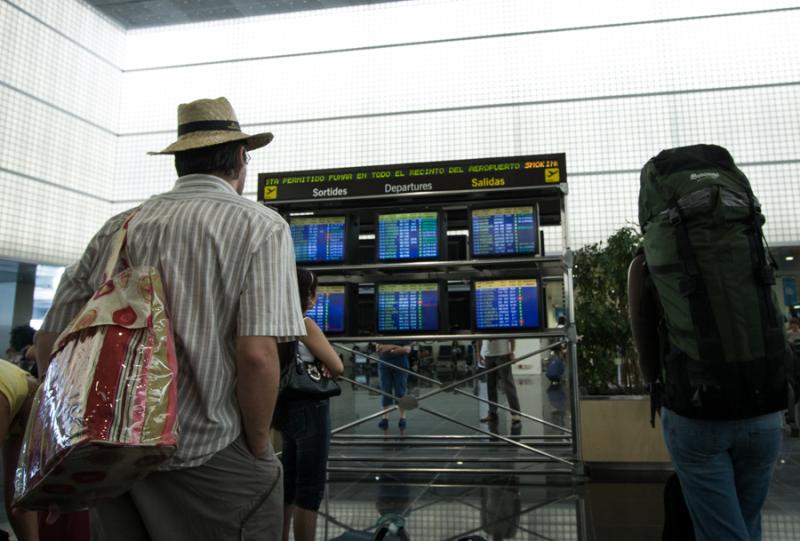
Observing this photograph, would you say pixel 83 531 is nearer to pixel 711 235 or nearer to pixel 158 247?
pixel 158 247

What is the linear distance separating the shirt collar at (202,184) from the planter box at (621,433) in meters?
4.82

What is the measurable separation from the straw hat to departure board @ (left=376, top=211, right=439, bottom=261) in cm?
361

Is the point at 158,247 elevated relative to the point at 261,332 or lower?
elevated

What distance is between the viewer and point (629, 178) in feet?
33.4

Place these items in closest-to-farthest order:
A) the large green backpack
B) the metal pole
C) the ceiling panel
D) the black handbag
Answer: the large green backpack, the black handbag, the metal pole, the ceiling panel

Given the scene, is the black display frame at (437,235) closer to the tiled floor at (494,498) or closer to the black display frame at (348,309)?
the black display frame at (348,309)

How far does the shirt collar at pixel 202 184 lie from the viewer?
1.51 metres

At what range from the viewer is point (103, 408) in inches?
41.2

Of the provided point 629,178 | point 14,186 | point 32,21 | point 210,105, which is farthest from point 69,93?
A: point 210,105

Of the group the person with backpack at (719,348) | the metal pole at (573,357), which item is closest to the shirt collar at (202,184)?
the person with backpack at (719,348)

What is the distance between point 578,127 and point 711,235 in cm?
997

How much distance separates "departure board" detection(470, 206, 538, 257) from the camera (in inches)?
197

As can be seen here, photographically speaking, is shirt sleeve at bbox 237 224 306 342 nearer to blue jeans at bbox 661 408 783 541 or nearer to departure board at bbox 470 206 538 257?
Result: blue jeans at bbox 661 408 783 541

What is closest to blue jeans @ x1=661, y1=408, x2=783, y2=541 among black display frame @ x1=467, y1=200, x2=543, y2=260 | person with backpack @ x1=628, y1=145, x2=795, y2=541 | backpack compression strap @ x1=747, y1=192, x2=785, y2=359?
person with backpack @ x1=628, y1=145, x2=795, y2=541
